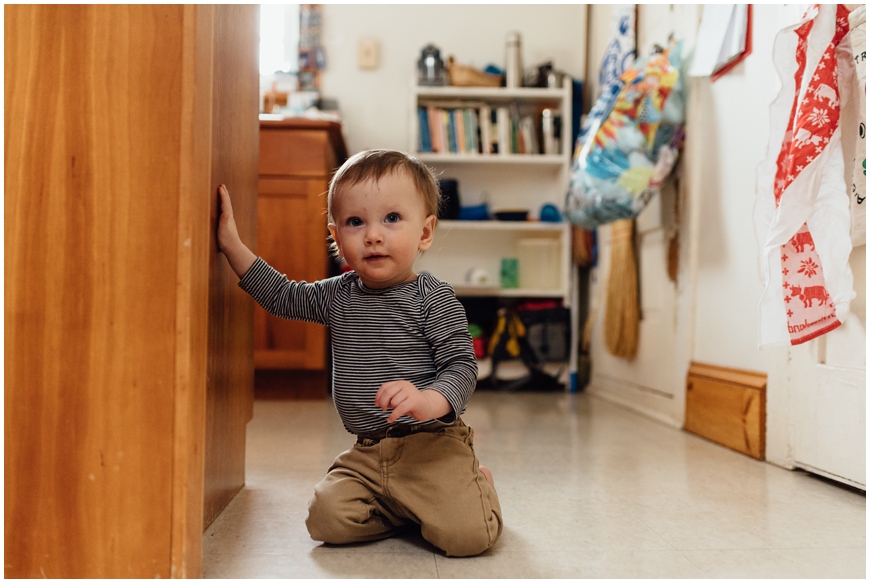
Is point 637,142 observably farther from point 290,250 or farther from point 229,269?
point 229,269

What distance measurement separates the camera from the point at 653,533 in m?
1.00

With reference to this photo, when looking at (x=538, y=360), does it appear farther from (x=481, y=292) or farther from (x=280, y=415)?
(x=280, y=415)

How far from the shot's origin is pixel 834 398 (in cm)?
132

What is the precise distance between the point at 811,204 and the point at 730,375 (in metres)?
0.61

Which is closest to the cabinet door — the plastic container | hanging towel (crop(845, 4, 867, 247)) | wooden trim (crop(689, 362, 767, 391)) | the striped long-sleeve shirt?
the plastic container

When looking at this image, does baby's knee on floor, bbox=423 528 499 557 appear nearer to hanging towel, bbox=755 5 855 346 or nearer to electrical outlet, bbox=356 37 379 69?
hanging towel, bbox=755 5 855 346

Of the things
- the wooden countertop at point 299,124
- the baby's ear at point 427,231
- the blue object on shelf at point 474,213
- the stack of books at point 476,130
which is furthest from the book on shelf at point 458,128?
the baby's ear at point 427,231

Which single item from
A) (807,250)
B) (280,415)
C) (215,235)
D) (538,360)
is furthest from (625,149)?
(215,235)

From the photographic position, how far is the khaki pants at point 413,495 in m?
0.90

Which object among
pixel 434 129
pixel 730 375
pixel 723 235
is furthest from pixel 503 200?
pixel 730 375

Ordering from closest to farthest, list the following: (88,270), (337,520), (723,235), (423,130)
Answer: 1. (88,270)
2. (337,520)
3. (723,235)
4. (423,130)

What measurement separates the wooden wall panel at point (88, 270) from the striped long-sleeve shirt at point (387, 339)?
32 cm

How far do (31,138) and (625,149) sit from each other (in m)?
1.72

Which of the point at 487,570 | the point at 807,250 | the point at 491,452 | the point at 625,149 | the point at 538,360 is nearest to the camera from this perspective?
the point at 487,570
